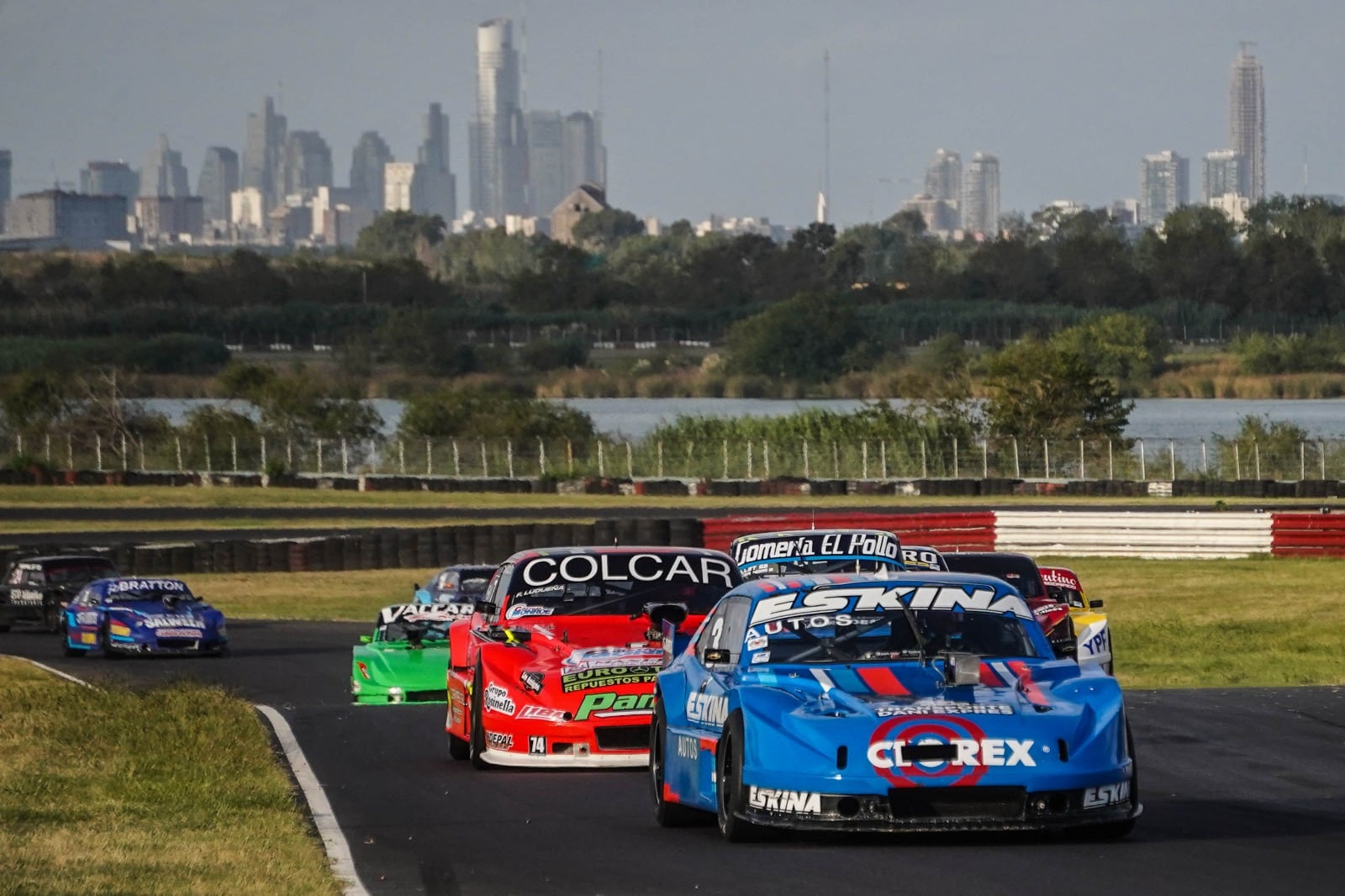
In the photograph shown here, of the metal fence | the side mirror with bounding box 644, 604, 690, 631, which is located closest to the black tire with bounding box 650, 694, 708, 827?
the side mirror with bounding box 644, 604, 690, 631

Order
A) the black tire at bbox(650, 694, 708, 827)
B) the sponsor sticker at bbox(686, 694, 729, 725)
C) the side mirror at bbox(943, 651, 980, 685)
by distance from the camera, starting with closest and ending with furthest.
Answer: the side mirror at bbox(943, 651, 980, 685) → the sponsor sticker at bbox(686, 694, 729, 725) → the black tire at bbox(650, 694, 708, 827)

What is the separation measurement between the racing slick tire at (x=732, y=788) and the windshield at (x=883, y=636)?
1.64ft

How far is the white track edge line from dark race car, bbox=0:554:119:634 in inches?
672

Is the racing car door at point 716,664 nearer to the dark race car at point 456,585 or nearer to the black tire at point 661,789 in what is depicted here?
the black tire at point 661,789

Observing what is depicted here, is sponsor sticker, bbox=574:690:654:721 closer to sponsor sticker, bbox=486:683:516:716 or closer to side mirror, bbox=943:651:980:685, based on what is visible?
sponsor sticker, bbox=486:683:516:716

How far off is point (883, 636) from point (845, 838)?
3.18 ft

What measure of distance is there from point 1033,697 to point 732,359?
161727 millimetres

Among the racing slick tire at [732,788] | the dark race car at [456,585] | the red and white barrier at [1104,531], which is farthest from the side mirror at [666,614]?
the red and white barrier at [1104,531]

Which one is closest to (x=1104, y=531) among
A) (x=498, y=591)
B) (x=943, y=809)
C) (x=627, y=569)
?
(x=627, y=569)

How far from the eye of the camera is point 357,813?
12289mm

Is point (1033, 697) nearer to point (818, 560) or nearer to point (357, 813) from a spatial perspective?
point (357, 813)

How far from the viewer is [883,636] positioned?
34.9 feet

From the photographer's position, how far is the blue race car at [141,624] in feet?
96.6

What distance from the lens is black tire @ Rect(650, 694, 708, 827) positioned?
11.1 meters
